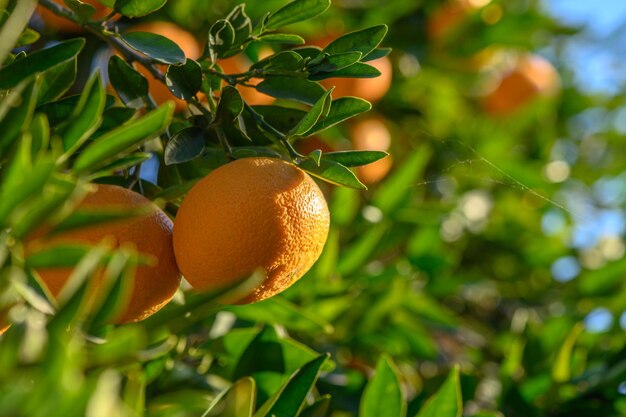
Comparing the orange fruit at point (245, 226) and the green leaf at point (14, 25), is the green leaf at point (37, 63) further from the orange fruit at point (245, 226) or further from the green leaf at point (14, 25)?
the orange fruit at point (245, 226)

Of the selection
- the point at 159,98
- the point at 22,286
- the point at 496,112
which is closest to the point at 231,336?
the point at 159,98

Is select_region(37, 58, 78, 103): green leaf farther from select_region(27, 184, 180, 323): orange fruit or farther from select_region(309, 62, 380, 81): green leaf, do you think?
select_region(309, 62, 380, 81): green leaf

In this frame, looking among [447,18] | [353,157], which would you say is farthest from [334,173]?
[447,18]

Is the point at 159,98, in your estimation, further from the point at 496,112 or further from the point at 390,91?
the point at 496,112

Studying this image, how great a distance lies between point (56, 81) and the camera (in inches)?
33.0

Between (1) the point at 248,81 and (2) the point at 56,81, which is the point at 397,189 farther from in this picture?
(2) the point at 56,81

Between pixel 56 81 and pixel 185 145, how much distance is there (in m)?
0.13

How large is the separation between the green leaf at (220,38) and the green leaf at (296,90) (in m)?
0.05

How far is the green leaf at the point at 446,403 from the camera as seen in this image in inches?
37.5

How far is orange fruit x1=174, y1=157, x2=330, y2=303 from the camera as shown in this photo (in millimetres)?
758

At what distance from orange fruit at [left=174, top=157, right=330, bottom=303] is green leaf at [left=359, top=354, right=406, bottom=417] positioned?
23 centimetres

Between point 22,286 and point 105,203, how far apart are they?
0.20 meters

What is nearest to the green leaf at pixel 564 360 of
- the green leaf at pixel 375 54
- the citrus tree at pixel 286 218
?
the citrus tree at pixel 286 218

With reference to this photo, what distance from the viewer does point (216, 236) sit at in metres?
0.76
